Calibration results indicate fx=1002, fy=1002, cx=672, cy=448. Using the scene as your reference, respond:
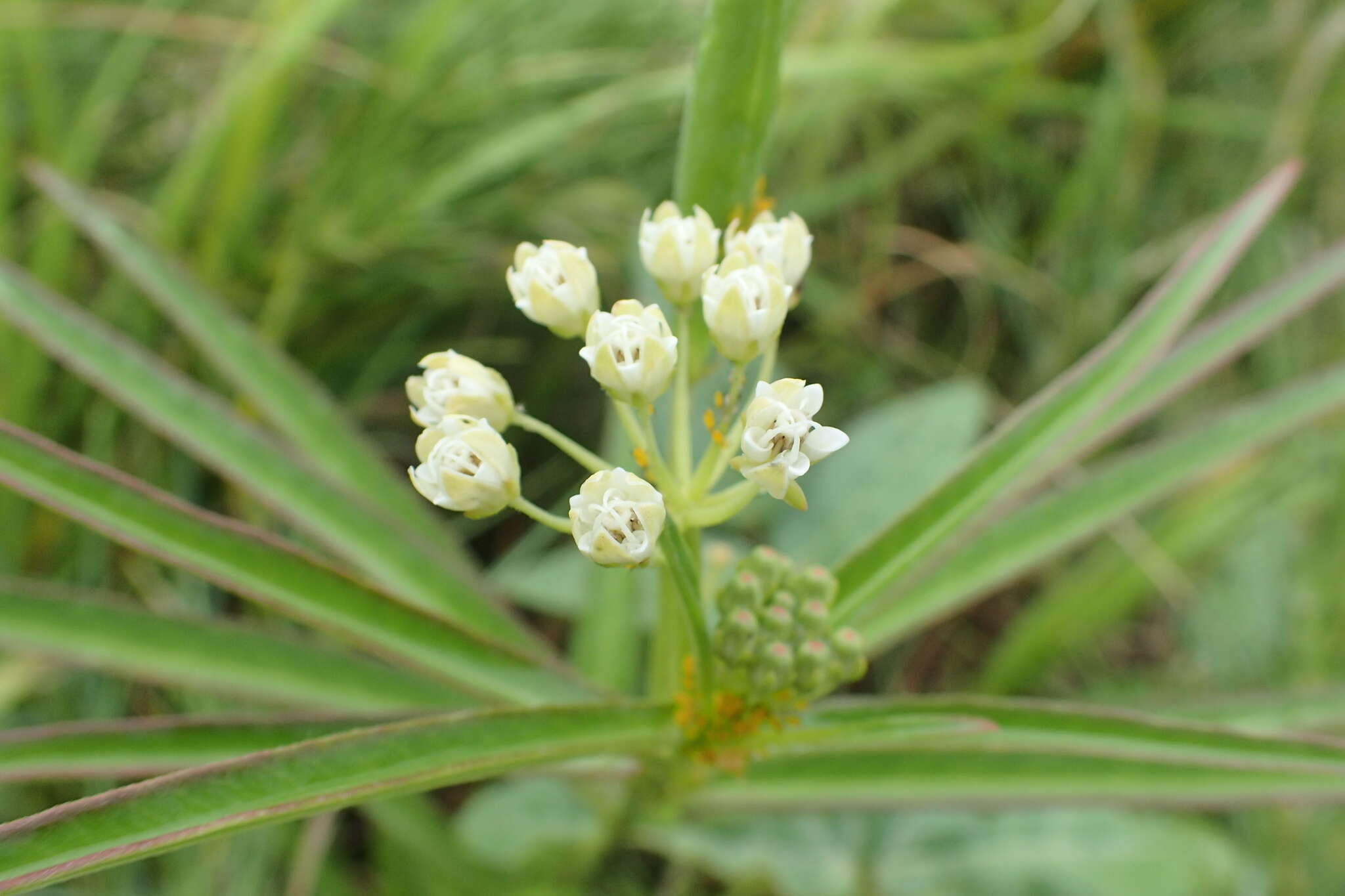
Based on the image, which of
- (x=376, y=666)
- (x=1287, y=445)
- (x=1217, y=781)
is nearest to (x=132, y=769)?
(x=376, y=666)

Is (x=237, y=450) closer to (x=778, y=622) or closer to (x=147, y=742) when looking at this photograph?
(x=147, y=742)

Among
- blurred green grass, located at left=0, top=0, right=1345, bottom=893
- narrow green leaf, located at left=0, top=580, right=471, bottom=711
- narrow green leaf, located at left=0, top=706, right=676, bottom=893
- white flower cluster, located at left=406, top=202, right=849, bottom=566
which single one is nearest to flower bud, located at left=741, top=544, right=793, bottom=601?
white flower cluster, located at left=406, top=202, right=849, bottom=566

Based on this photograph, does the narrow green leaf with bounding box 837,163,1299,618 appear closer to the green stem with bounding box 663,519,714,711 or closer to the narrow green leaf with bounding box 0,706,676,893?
the green stem with bounding box 663,519,714,711

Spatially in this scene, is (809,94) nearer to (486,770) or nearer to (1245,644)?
(1245,644)

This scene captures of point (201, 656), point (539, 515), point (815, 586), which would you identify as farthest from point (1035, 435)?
point (201, 656)

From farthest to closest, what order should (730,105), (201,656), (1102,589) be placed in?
(1102,589) < (201,656) < (730,105)

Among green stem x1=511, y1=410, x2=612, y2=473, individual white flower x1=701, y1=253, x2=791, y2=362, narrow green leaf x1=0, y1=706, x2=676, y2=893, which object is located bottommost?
narrow green leaf x1=0, y1=706, x2=676, y2=893

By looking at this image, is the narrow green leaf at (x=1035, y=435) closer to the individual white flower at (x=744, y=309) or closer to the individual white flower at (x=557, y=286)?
the individual white flower at (x=744, y=309)
